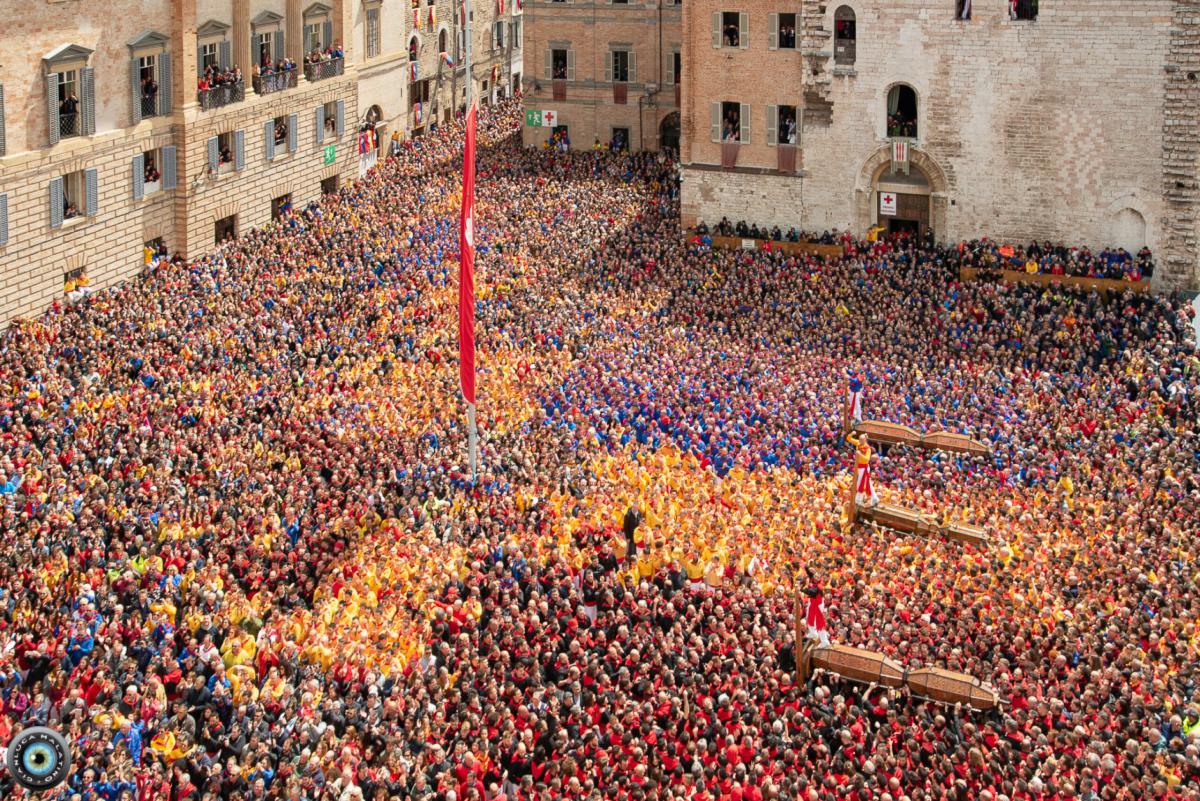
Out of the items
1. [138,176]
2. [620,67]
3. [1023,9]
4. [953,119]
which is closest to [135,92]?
[138,176]

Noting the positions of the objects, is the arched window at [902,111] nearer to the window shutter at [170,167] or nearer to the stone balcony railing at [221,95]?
the stone balcony railing at [221,95]

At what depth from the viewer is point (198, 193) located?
50.0 metres

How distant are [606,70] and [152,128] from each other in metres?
25.7

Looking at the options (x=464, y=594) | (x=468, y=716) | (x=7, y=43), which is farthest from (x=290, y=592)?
(x=7, y=43)

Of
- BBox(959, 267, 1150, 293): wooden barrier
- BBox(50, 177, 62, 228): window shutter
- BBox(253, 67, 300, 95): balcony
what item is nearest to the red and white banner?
BBox(959, 267, 1150, 293): wooden barrier

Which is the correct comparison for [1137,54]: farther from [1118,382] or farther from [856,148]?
[1118,382]

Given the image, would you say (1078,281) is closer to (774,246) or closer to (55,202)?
(774,246)

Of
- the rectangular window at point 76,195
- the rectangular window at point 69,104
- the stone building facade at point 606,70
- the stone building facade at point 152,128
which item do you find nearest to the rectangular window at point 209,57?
the stone building facade at point 152,128

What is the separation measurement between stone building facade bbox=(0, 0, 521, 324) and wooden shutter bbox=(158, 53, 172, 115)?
0.18 feet

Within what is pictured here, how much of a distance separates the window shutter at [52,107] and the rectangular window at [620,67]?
99.2 ft

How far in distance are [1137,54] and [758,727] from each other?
33.3 metres

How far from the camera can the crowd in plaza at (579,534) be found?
22.5 meters

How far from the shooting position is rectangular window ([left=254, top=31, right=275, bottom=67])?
54000 millimetres

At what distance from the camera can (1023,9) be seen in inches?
1954
